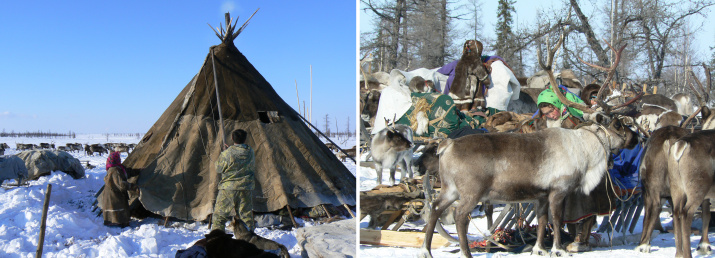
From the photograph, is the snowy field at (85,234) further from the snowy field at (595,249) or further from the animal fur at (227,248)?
the snowy field at (595,249)

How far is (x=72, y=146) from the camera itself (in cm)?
3055

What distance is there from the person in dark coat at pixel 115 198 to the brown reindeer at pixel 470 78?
6069 mm

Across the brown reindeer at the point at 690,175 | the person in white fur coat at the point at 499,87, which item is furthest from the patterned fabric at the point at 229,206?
the person in white fur coat at the point at 499,87

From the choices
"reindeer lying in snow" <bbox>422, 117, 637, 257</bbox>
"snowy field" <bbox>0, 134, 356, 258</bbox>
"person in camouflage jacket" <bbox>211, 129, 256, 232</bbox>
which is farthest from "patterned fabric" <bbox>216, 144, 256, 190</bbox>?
"reindeer lying in snow" <bbox>422, 117, 637, 257</bbox>

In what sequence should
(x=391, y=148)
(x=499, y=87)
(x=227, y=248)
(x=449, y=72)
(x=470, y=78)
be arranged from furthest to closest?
(x=449, y=72)
(x=499, y=87)
(x=470, y=78)
(x=391, y=148)
(x=227, y=248)

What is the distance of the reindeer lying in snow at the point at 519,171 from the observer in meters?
3.99

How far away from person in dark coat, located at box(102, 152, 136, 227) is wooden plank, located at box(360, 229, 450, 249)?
4.47 meters

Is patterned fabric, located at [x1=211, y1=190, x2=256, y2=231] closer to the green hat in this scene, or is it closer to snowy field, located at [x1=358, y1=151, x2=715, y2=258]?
snowy field, located at [x1=358, y1=151, x2=715, y2=258]

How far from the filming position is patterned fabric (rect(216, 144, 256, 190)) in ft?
21.1

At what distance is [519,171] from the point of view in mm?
3986

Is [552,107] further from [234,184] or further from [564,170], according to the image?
[234,184]

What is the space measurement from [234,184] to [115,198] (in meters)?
2.36

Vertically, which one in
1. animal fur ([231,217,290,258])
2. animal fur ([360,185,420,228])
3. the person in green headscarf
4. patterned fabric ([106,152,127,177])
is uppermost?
the person in green headscarf

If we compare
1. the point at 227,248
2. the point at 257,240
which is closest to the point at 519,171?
the point at 227,248
